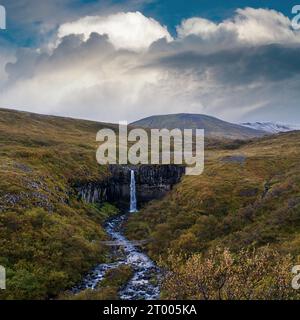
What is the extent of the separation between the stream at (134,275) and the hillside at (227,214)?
2.40 meters

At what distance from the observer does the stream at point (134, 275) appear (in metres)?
44.1

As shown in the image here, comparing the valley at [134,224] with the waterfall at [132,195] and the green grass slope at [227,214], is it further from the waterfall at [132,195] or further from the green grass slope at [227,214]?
the waterfall at [132,195]

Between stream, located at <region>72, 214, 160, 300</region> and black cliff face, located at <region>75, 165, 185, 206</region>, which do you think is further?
black cliff face, located at <region>75, 165, 185, 206</region>

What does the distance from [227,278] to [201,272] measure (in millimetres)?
2899

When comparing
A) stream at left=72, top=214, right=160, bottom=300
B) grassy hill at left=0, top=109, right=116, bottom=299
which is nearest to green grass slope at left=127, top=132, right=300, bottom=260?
stream at left=72, top=214, right=160, bottom=300

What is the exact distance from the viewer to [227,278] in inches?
1139

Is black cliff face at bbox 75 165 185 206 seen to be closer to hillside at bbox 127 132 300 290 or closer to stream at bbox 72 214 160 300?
hillside at bbox 127 132 300 290

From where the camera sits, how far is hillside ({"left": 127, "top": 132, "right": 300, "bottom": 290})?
5172cm

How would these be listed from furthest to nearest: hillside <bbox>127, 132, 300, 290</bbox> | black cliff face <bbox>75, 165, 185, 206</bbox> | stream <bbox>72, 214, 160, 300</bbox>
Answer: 1. black cliff face <bbox>75, 165, 185, 206</bbox>
2. hillside <bbox>127, 132, 300, 290</bbox>
3. stream <bbox>72, 214, 160, 300</bbox>

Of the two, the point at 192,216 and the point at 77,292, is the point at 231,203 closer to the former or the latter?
the point at 192,216

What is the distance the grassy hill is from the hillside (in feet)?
31.5
